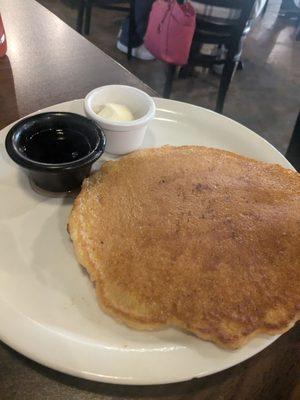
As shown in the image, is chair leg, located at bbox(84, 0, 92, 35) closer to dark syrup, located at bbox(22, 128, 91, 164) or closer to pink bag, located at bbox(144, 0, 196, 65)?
pink bag, located at bbox(144, 0, 196, 65)

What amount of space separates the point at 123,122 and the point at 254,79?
2.89 m

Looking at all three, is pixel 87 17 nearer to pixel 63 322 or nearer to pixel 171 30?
pixel 171 30

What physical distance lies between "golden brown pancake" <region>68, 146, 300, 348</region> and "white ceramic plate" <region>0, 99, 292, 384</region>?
0.03m

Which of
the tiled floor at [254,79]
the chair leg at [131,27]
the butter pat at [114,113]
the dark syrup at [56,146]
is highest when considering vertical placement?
the butter pat at [114,113]

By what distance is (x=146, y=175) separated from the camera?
1.00m

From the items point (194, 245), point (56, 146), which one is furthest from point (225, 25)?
point (194, 245)

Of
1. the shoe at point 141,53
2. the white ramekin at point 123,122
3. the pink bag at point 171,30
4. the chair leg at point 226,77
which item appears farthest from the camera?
the shoe at point 141,53

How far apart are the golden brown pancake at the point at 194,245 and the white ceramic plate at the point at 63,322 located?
0.11ft

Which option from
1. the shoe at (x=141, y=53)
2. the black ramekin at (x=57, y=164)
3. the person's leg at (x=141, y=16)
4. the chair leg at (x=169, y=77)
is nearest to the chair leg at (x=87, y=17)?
the shoe at (x=141, y=53)

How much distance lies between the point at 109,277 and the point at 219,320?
246 mm

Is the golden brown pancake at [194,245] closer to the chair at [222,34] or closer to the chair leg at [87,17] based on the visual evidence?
the chair at [222,34]

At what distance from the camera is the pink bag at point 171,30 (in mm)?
2203

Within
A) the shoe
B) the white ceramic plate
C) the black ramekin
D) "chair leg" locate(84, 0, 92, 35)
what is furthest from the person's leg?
the white ceramic plate

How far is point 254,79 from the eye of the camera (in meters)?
3.60
